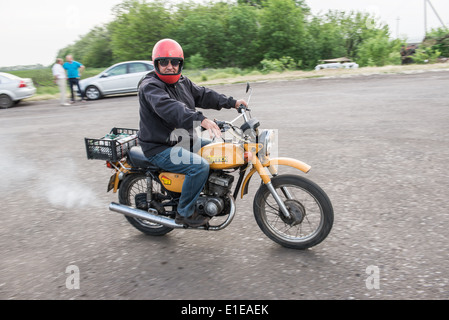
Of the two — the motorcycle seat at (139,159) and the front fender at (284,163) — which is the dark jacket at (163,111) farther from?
the front fender at (284,163)

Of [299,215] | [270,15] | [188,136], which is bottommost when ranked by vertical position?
[299,215]

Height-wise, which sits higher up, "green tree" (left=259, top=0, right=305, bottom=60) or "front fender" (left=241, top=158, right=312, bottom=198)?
"green tree" (left=259, top=0, right=305, bottom=60)

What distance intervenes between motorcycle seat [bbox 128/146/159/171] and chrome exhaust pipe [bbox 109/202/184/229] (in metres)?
0.48

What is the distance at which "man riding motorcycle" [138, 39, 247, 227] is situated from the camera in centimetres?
350

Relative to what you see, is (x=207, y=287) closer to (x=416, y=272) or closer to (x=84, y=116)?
(x=416, y=272)

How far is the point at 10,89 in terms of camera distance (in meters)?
16.0

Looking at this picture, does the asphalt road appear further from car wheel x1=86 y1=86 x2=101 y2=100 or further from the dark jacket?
car wheel x1=86 y1=86 x2=101 y2=100

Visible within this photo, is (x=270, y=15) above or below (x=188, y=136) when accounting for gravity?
above

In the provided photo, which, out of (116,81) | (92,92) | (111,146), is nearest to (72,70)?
(92,92)

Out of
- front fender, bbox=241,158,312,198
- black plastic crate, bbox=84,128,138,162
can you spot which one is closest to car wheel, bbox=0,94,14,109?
black plastic crate, bbox=84,128,138,162

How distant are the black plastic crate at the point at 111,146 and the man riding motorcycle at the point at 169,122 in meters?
0.31

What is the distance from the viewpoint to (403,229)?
4.08 metres
